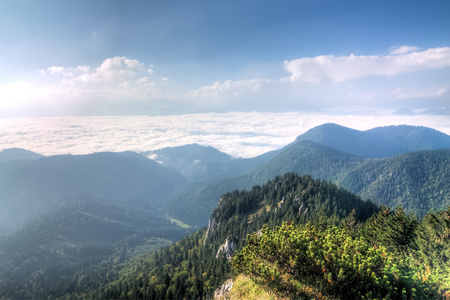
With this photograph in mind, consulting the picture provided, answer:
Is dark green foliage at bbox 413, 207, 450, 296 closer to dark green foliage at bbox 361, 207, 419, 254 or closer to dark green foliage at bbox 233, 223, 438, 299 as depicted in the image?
dark green foliage at bbox 361, 207, 419, 254

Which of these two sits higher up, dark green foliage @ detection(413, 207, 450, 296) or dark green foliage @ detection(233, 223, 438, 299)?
dark green foliage @ detection(233, 223, 438, 299)

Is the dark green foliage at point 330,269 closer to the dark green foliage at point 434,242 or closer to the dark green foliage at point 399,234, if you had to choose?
the dark green foliage at point 434,242

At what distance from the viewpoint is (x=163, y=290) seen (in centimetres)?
14338

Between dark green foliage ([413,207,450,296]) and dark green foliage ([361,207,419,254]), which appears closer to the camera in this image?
dark green foliage ([413,207,450,296])

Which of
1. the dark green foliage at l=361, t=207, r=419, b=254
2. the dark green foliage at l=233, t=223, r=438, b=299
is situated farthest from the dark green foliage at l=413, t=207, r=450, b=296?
the dark green foliage at l=233, t=223, r=438, b=299

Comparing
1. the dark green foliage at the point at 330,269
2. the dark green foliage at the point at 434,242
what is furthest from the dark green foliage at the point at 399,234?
the dark green foliage at the point at 330,269

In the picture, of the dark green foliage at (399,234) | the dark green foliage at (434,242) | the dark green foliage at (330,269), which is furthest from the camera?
the dark green foliage at (399,234)

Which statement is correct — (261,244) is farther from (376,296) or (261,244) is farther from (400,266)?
(400,266)

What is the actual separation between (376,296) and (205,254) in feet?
637

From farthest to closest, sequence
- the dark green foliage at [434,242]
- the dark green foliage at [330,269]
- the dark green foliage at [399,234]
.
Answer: the dark green foliage at [399,234], the dark green foliage at [434,242], the dark green foliage at [330,269]

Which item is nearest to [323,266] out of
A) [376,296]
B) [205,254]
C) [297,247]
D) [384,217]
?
[297,247]

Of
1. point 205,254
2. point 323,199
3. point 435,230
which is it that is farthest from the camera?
point 205,254

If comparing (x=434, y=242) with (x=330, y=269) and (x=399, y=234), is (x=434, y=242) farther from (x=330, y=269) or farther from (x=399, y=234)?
(x=330, y=269)

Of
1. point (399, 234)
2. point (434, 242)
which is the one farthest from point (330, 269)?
point (399, 234)
